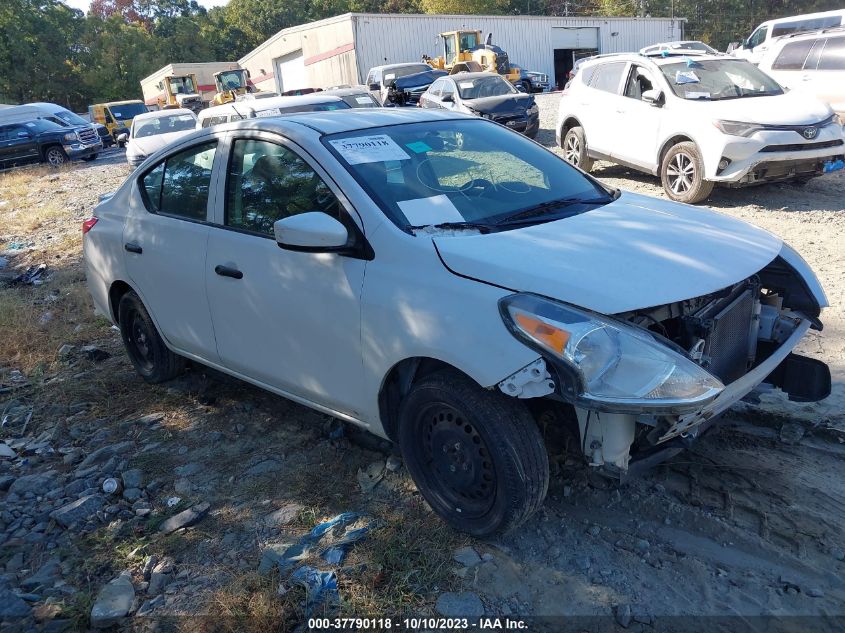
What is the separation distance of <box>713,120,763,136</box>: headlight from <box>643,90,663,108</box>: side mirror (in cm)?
113

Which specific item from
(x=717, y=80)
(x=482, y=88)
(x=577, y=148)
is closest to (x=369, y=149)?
(x=717, y=80)

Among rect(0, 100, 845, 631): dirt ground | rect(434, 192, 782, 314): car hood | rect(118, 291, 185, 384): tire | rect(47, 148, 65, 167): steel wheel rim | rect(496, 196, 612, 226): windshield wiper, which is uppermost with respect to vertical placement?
rect(496, 196, 612, 226): windshield wiper

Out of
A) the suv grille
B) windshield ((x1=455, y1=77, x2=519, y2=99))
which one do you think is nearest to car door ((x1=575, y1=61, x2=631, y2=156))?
windshield ((x1=455, y1=77, x2=519, y2=99))

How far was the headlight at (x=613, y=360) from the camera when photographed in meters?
2.54

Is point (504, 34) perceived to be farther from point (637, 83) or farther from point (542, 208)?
point (542, 208)

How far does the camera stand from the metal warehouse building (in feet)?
125

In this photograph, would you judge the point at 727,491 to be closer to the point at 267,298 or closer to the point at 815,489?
the point at 815,489

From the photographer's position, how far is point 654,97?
9461 millimetres

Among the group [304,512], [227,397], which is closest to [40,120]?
[227,397]

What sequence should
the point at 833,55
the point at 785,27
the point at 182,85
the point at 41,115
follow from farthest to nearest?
the point at 182,85
the point at 41,115
the point at 785,27
the point at 833,55

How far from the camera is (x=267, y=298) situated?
3.65m

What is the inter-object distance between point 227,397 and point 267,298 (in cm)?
155

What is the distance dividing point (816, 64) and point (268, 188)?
1213 cm

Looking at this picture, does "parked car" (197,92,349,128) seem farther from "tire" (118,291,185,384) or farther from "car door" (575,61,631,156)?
"tire" (118,291,185,384)
